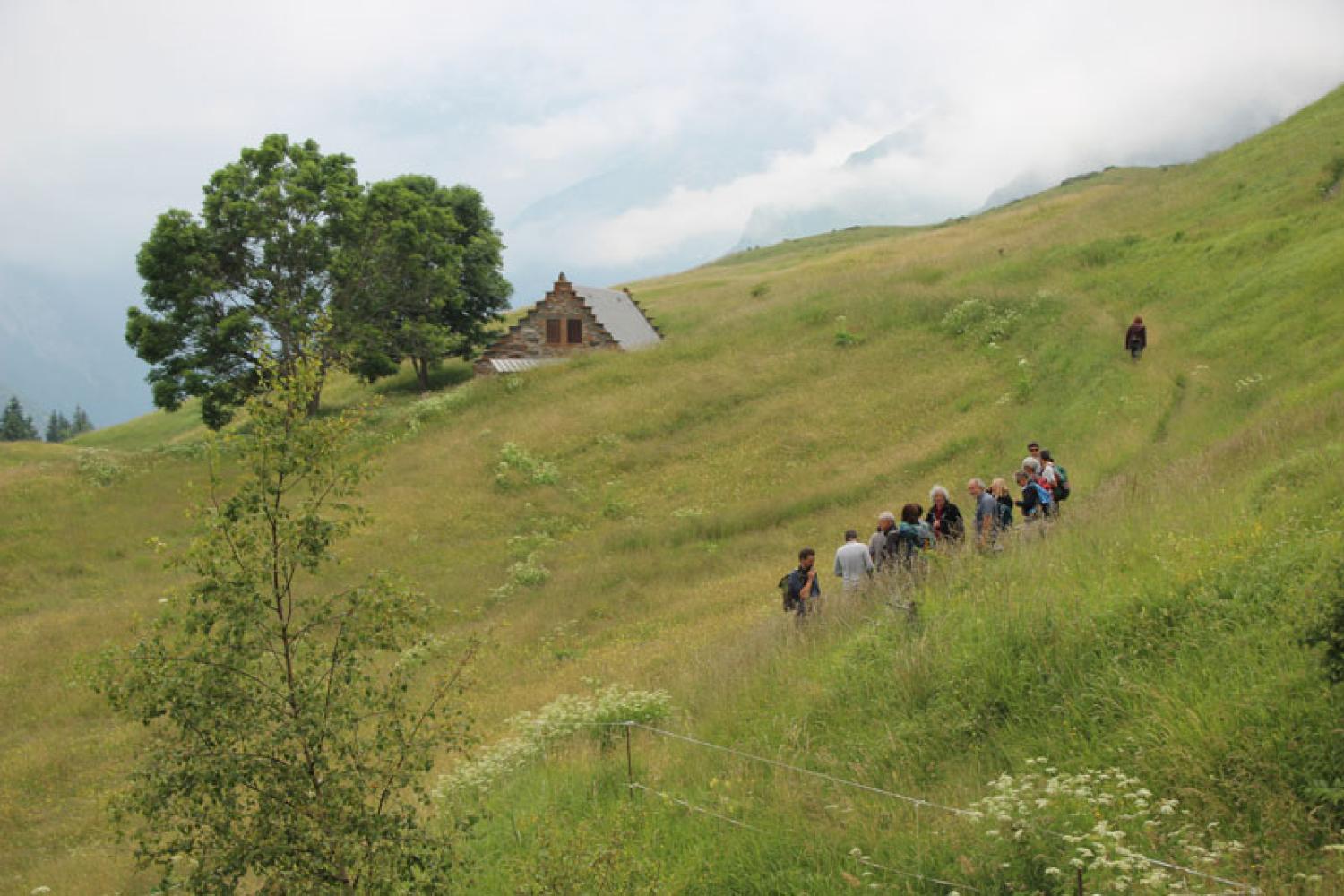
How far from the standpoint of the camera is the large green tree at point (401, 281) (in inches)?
1890

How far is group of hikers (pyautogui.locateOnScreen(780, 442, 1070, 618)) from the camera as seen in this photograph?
41.6 feet

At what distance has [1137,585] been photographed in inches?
337

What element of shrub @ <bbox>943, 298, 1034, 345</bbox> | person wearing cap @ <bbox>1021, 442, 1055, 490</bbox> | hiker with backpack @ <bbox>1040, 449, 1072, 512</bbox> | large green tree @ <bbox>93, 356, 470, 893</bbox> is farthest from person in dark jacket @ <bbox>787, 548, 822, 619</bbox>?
shrub @ <bbox>943, 298, 1034, 345</bbox>

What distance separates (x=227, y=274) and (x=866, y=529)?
3699 centimetres

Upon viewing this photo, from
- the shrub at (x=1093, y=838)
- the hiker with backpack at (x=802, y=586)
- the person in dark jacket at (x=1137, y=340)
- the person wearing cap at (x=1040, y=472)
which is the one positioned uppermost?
the person in dark jacket at (x=1137, y=340)

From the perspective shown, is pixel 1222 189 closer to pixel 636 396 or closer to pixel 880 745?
pixel 636 396

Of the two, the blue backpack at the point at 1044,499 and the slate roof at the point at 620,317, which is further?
the slate roof at the point at 620,317

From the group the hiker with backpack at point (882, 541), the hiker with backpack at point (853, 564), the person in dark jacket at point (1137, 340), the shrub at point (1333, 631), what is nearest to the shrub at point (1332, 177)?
the person in dark jacket at point (1137, 340)

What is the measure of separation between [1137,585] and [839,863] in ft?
13.3

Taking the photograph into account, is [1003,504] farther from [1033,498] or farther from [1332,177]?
[1332,177]

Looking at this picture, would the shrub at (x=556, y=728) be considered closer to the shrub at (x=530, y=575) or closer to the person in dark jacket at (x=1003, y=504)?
the person in dark jacket at (x=1003, y=504)

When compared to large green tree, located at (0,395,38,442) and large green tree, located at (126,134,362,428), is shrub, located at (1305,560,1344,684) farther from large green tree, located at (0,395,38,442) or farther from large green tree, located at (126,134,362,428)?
large green tree, located at (0,395,38,442)

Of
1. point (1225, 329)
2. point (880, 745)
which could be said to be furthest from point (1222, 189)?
point (880, 745)

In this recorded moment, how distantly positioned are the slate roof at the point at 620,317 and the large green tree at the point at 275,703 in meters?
47.8
